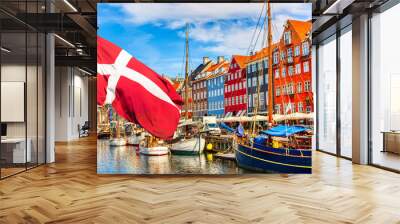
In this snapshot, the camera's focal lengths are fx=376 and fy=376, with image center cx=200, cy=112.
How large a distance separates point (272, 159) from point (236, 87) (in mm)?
1351

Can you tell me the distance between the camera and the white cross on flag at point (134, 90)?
20.8ft

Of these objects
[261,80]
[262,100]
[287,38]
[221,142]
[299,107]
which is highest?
[287,38]

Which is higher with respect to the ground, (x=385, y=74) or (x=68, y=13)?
(x=68, y=13)

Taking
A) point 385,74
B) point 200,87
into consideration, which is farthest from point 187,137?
point 385,74

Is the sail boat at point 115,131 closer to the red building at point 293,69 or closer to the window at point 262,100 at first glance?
the window at point 262,100

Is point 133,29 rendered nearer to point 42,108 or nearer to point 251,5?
point 251,5

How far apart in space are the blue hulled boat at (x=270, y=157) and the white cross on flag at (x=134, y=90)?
1.29 metres

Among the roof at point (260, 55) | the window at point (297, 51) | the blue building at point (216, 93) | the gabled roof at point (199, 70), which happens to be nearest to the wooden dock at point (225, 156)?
the blue building at point (216, 93)

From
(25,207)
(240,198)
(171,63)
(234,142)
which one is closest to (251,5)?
(171,63)

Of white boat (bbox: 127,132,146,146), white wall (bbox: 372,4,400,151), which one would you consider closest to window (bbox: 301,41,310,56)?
white wall (bbox: 372,4,400,151)

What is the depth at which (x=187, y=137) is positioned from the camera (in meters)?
6.34

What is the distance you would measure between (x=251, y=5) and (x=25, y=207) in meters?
4.59

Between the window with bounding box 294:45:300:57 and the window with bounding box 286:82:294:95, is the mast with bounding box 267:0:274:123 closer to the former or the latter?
the window with bounding box 286:82:294:95

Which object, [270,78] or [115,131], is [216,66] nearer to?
[270,78]
